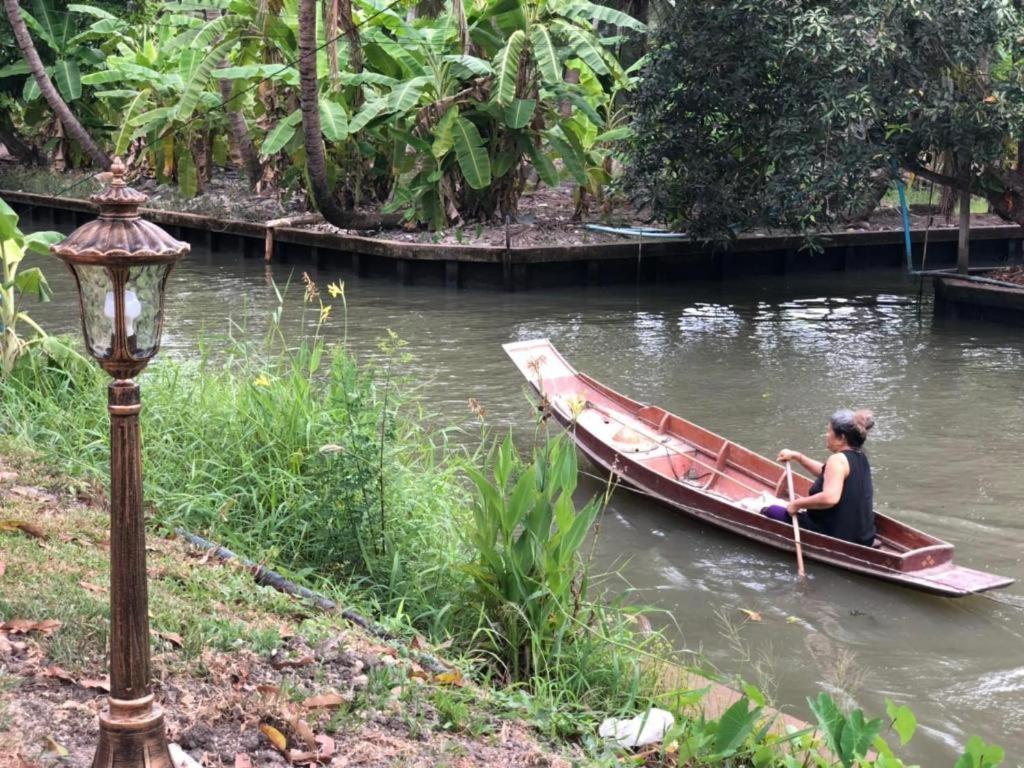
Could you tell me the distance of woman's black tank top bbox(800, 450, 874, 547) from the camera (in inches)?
306

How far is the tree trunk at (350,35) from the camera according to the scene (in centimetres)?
1856

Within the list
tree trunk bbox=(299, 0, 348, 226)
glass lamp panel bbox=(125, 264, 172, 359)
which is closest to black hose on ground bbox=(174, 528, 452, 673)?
glass lamp panel bbox=(125, 264, 172, 359)

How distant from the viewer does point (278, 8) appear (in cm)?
1956

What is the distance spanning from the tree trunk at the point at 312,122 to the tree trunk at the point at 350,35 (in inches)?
51.9

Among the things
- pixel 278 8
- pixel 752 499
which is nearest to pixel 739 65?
pixel 278 8

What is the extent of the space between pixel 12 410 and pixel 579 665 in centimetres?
417

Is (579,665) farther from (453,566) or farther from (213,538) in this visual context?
(213,538)

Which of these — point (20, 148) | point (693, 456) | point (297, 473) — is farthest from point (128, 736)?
point (20, 148)

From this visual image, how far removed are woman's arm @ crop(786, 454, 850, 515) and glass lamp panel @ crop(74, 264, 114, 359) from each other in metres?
5.58

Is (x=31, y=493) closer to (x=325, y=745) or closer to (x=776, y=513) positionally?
(x=325, y=745)

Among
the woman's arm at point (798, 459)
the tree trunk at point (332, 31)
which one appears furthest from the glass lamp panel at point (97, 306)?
the tree trunk at point (332, 31)

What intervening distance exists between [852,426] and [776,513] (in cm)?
85

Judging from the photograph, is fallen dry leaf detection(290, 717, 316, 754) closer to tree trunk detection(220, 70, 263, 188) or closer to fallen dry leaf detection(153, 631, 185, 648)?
fallen dry leaf detection(153, 631, 185, 648)

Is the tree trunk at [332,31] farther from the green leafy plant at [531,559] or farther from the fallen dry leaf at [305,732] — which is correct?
the fallen dry leaf at [305,732]
